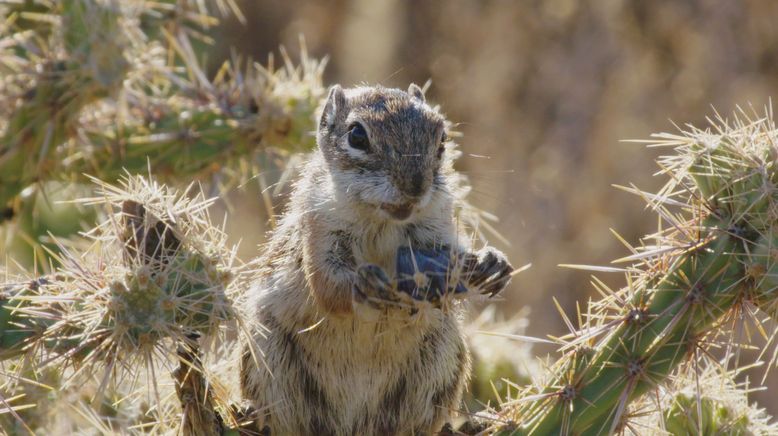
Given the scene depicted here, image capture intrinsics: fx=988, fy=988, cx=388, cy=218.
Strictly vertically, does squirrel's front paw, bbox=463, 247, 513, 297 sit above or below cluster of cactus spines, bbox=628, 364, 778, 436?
above

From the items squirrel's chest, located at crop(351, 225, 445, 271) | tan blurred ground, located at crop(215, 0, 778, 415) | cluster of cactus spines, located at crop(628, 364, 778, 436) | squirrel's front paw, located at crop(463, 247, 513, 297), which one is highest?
squirrel's front paw, located at crop(463, 247, 513, 297)

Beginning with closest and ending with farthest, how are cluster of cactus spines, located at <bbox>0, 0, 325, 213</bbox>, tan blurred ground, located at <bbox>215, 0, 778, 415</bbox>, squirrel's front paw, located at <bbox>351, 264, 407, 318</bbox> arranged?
squirrel's front paw, located at <bbox>351, 264, 407, 318</bbox>, cluster of cactus spines, located at <bbox>0, 0, 325, 213</bbox>, tan blurred ground, located at <bbox>215, 0, 778, 415</bbox>

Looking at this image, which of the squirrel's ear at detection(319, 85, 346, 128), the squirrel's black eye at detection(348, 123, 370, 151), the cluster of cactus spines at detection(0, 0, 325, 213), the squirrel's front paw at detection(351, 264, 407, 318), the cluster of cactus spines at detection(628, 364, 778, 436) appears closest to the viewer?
the squirrel's front paw at detection(351, 264, 407, 318)

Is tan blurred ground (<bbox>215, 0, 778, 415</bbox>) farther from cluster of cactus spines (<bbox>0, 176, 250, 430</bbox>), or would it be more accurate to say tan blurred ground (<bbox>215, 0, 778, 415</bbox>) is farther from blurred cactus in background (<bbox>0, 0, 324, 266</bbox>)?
cluster of cactus spines (<bbox>0, 176, 250, 430</bbox>)

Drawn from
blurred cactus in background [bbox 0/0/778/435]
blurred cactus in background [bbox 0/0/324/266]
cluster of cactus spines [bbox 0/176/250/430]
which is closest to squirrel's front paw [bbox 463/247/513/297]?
blurred cactus in background [bbox 0/0/778/435]

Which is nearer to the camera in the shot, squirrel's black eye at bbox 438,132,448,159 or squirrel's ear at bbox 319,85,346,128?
squirrel's black eye at bbox 438,132,448,159

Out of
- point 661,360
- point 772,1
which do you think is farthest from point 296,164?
point 772,1

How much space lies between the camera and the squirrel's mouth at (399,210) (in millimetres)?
3430

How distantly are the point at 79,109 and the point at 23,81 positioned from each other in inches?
12.6

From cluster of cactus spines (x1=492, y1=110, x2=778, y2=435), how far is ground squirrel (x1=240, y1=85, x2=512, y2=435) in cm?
61

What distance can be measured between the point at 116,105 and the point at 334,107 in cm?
133

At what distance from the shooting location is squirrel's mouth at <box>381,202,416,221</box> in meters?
3.43

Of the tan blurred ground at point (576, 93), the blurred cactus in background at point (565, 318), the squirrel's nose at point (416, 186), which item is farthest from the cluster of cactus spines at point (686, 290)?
the tan blurred ground at point (576, 93)

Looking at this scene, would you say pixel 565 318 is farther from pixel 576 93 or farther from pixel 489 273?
pixel 576 93
